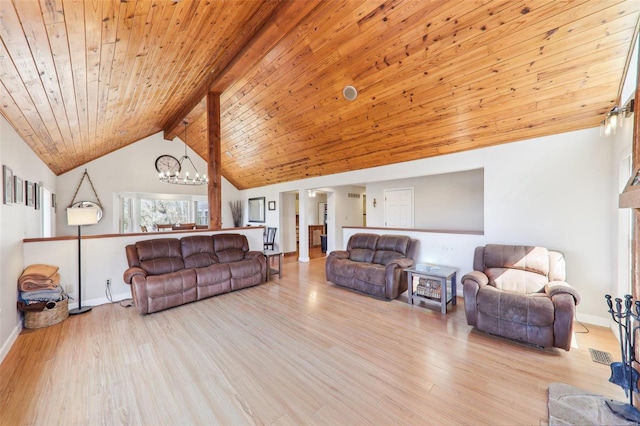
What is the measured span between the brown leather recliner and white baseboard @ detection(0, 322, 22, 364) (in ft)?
15.1

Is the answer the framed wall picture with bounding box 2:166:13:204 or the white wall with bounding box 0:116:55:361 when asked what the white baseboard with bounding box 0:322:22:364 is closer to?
the white wall with bounding box 0:116:55:361

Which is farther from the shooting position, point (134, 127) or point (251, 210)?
point (251, 210)

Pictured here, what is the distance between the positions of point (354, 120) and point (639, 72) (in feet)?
10.1

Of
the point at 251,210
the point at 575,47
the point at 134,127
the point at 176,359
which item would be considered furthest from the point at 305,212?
the point at 575,47

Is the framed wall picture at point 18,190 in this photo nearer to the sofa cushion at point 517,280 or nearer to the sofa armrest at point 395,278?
the sofa armrest at point 395,278

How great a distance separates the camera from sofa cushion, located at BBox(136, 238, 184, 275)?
3.62m

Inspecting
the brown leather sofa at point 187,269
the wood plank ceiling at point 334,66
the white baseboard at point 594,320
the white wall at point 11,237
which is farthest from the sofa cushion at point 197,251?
the white baseboard at point 594,320

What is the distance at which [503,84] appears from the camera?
2867mm

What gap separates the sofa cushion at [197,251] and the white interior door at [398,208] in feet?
14.0

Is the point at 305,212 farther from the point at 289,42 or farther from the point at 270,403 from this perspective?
the point at 270,403

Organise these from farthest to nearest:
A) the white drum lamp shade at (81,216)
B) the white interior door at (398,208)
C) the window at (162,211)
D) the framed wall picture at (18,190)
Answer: the window at (162,211) → the white interior door at (398,208) → the white drum lamp shade at (81,216) → the framed wall picture at (18,190)

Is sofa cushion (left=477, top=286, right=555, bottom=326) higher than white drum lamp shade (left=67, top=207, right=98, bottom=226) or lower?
lower

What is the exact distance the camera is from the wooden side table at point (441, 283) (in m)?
3.29

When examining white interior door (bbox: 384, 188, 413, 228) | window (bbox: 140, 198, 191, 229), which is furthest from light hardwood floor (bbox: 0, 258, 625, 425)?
window (bbox: 140, 198, 191, 229)
